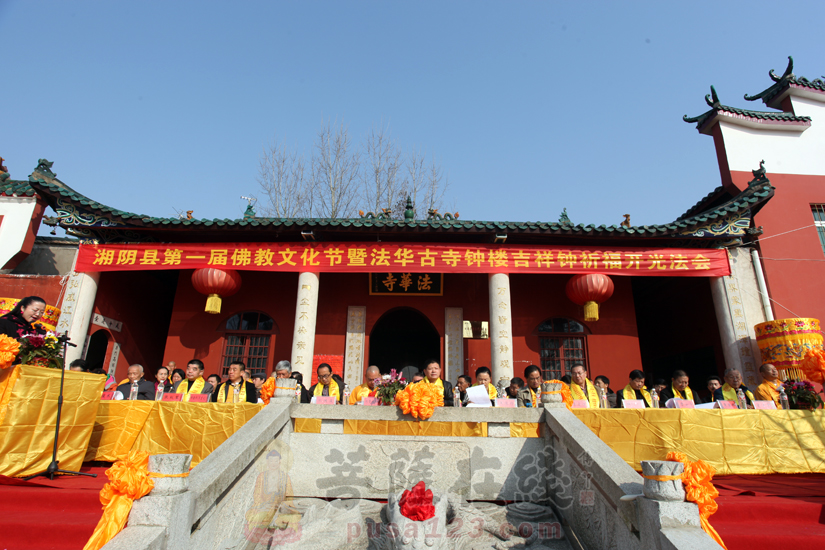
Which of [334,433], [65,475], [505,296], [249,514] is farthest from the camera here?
[505,296]

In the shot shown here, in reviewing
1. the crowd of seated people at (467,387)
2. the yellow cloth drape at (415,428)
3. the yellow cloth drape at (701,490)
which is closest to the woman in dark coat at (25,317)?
the crowd of seated people at (467,387)

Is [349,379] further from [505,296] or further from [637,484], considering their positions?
[637,484]

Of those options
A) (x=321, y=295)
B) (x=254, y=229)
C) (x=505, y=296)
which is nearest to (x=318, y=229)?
(x=254, y=229)

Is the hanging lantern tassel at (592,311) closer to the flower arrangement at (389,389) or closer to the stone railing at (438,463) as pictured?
the stone railing at (438,463)

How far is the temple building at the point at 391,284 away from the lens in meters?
7.74

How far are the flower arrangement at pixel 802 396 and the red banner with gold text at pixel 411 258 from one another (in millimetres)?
3080

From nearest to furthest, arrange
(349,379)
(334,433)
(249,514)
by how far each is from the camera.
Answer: (249,514) < (334,433) < (349,379)

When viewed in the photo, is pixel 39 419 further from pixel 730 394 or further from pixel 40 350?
pixel 730 394

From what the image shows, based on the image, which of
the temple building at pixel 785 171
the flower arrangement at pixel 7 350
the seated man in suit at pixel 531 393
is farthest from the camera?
the temple building at pixel 785 171

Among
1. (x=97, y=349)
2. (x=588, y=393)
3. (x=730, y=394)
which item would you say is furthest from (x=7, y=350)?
(x=97, y=349)

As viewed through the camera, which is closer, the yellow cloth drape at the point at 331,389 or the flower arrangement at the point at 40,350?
the flower arrangement at the point at 40,350

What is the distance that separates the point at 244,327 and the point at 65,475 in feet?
16.7

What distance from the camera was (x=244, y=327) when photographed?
29.8ft

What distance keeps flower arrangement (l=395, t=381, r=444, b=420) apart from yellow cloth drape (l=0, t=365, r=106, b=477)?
9.25 ft
